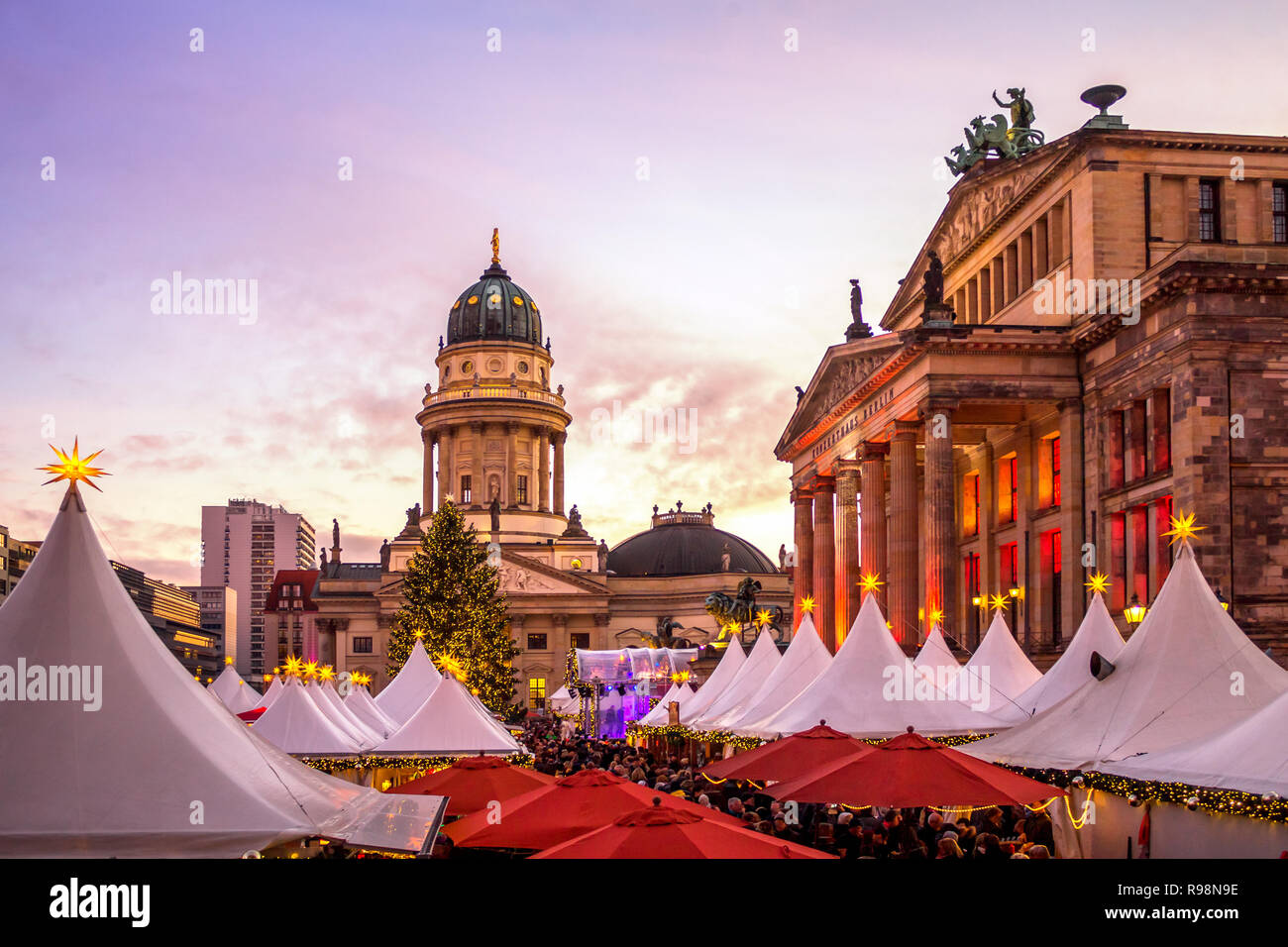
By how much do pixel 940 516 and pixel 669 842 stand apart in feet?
119

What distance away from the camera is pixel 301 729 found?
26672 millimetres

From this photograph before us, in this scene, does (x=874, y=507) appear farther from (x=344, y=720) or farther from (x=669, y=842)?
(x=669, y=842)

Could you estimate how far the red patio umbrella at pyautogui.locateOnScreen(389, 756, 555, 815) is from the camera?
18.5 metres

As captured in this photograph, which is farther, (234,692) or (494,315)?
(494,315)

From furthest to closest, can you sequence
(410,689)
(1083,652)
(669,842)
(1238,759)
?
(410,689)
(1083,652)
(1238,759)
(669,842)

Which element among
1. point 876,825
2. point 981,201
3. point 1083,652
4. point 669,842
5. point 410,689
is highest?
point 981,201

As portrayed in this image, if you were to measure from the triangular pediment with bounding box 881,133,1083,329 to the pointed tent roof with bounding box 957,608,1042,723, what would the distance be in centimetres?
2150

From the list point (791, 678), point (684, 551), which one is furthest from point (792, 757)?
point (684, 551)

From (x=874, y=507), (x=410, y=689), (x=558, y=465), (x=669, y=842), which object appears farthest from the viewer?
(x=558, y=465)

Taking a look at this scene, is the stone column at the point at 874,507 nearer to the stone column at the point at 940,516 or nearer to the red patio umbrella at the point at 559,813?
the stone column at the point at 940,516

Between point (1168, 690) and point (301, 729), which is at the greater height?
point (1168, 690)

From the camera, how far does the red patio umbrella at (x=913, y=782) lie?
16875 mm

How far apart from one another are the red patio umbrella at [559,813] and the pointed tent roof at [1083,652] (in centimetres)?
1025
